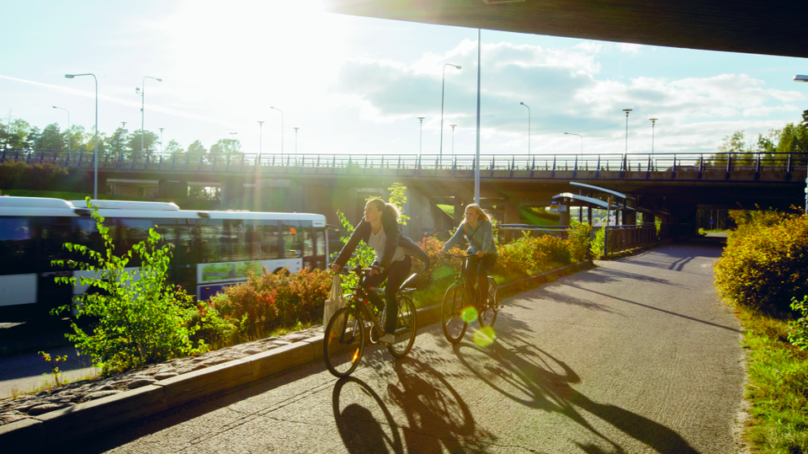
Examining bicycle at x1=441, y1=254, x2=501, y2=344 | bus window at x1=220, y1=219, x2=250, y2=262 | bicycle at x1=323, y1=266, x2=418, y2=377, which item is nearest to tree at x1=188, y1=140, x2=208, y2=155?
bus window at x1=220, y1=219, x2=250, y2=262

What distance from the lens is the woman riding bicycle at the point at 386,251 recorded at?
5.90m

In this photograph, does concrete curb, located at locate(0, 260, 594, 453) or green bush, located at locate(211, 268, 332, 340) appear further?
green bush, located at locate(211, 268, 332, 340)

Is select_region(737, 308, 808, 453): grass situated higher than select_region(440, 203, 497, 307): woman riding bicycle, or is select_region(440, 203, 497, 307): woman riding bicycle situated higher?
select_region(440, 203, 497, 307): woman riding bicycle

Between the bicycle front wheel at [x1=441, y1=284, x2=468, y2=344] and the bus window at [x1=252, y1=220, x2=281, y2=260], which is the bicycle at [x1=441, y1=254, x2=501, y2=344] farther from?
the bus window at [x1=252, y1=220, x2=281, y2=260]

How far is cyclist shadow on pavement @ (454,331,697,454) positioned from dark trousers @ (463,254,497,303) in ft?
2.39

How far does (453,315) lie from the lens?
7.32m

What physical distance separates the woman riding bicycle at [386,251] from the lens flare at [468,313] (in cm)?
147

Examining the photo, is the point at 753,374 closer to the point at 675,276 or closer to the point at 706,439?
the point at 706,439

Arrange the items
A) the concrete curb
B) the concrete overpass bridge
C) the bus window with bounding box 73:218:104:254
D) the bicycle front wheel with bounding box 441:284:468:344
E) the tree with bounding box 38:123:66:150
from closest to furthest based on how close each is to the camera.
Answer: the concrete curb, the bicycle front wheel with bounding box 441:284:468:344, the bus window with bounding box 73:218:104:254, the concrete overpass bridge, the tree with bounding box 38:123:66:150

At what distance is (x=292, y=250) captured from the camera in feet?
54.2

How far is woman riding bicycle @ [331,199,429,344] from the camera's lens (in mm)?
5902

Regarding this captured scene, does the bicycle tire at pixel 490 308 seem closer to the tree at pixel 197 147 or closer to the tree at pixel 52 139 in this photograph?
the tree at pixel 52 139

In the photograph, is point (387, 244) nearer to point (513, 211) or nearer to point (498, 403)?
point (498, 403)

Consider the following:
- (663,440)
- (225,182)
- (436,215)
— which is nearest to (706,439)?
(663,440)
